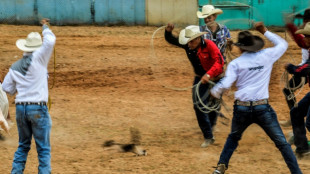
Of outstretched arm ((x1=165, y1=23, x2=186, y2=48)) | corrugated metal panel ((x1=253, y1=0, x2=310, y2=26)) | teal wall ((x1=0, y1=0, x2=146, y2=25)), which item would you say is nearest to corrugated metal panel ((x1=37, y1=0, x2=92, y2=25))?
teal wall ((x1=0, y1=0, x2=146, y2=25))

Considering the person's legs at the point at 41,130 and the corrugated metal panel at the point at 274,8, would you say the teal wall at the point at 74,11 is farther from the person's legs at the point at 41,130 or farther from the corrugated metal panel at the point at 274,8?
the person's legs at the point at 41,130

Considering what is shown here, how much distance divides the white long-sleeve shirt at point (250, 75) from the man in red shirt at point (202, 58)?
33.9 inches

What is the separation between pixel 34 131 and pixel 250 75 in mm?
2535

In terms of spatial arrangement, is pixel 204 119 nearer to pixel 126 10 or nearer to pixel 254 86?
pixel 254 86

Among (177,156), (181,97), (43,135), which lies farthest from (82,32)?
(43,135)

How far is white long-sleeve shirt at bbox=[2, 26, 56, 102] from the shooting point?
19.8 ft

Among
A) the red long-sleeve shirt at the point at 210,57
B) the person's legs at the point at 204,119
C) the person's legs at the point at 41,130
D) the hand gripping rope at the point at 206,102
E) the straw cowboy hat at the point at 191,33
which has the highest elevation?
the straw cowboy hat at the point at 191,33

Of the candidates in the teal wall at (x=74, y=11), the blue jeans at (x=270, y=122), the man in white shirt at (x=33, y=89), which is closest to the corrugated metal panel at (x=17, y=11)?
the teal wall at (x=74, y=11)

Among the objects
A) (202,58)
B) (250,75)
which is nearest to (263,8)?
(202,58)

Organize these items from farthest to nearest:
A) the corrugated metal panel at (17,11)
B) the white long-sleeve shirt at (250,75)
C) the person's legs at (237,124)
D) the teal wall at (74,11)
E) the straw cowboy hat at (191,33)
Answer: the teal wall at (74,11) < the corrugated metal panel at (17,11) < the straw cowboy hat at (191,33) < the person's legs at (237,124) < the white long-sleeve shirt at (250,75)

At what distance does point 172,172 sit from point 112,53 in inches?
362

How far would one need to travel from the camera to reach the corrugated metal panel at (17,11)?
19609 millimetres

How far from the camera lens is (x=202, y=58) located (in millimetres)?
7793

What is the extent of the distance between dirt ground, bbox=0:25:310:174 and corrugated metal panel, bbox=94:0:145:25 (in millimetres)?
2334
